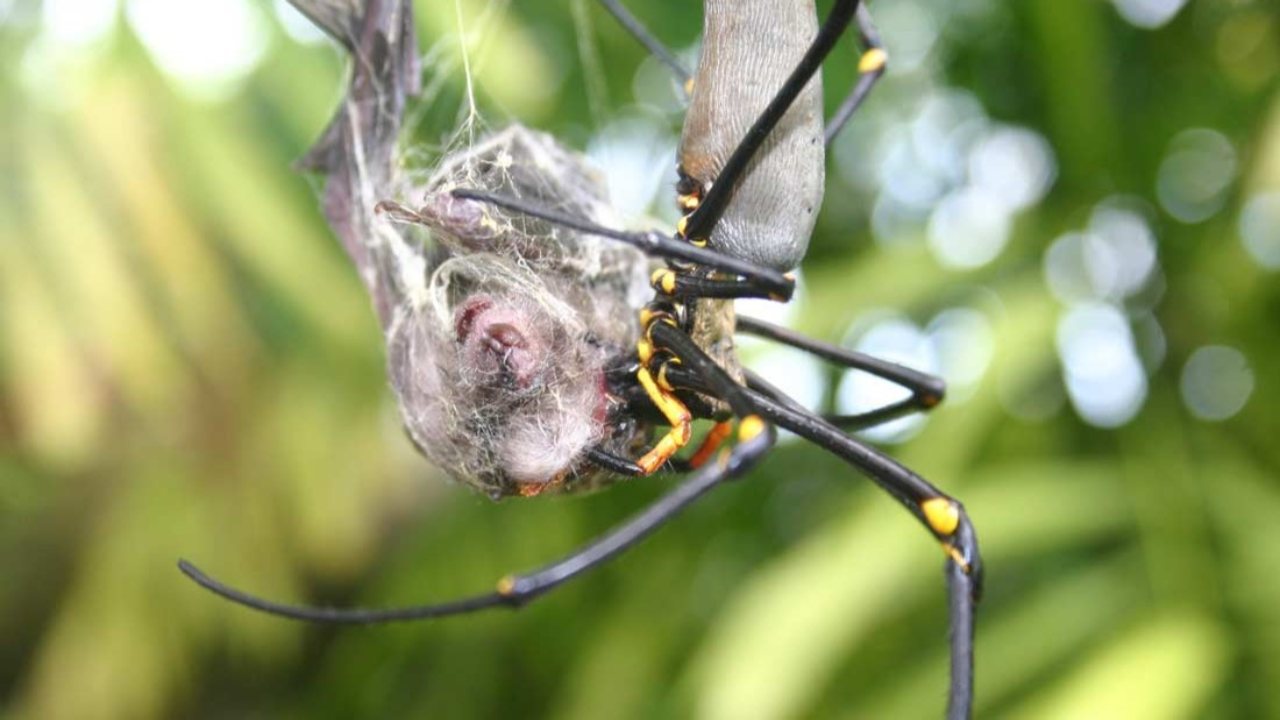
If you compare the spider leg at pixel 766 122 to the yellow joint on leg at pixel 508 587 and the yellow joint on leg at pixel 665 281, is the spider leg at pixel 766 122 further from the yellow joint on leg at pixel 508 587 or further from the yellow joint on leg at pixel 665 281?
the yellow joint on leg at pixel 508 587

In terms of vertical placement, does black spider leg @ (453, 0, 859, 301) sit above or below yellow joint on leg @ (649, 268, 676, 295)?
above

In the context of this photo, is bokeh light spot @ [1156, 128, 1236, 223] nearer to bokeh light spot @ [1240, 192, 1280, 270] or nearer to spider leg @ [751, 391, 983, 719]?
bokeh light spot @ [1240, 192, 1280, 270]

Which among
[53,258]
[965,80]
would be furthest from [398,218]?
[965,80]

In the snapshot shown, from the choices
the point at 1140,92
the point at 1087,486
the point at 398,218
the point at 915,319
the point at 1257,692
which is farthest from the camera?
the point at 1140,92

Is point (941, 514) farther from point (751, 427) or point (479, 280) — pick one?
point (479, 280)

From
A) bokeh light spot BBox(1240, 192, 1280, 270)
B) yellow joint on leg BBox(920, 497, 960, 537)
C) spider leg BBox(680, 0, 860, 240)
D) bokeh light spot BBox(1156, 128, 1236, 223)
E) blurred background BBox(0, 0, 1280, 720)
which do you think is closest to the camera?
spider leg BBox(680, 0, 860, 240)

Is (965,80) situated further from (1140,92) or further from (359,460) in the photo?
(359,460)

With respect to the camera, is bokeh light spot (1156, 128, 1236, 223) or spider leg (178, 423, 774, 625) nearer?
spider leg (178, 423, 774, 625)

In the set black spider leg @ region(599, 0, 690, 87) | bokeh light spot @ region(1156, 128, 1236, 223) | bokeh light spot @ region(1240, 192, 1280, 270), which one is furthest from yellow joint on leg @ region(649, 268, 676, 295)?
bokeh light spot @ region(1156, 128, 1236, 223)
